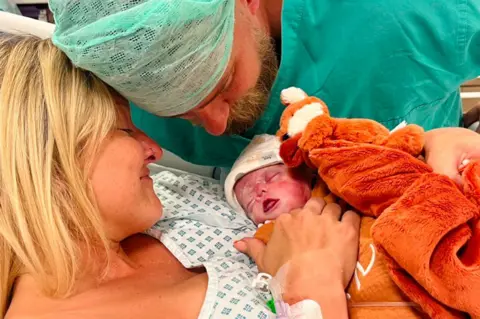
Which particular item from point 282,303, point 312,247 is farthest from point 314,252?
point 282,303

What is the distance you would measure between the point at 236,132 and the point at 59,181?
0.60m

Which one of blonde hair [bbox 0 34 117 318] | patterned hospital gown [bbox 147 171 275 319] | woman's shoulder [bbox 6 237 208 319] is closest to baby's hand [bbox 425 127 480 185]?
patterned hospital gown [bbox 147 171 275 319]

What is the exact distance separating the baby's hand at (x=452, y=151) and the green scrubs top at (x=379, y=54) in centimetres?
34

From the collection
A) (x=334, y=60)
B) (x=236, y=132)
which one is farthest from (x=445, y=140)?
(x=236, y=132)

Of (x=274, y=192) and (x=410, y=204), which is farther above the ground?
(x=410, y=204)

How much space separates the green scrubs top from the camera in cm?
134

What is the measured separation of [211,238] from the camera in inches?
50.4

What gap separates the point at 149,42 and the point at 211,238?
535mm

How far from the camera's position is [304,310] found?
977 millimetres

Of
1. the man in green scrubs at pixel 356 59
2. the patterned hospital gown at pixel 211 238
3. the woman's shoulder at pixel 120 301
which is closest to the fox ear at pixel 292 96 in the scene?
the man in green scrubs at pixel 356 59

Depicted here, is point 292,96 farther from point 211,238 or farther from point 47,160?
point 47,160

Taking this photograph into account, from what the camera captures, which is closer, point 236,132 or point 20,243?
point 20,243

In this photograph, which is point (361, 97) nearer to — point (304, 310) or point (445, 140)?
point (445, 140)

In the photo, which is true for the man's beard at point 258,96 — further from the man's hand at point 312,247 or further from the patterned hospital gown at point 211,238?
the man's hand at point 312,247
